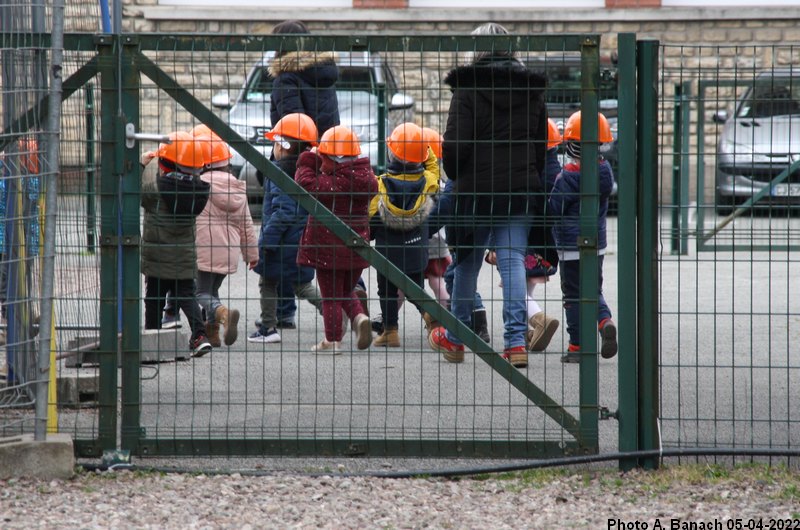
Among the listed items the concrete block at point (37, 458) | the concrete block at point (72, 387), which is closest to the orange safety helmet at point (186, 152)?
the concrete block at point (72, 387)

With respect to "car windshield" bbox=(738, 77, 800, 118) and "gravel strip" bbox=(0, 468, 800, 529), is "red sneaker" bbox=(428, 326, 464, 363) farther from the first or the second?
"car windshield" bbox=(738, 77, 800, 118)

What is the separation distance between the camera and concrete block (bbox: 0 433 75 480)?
4.78m

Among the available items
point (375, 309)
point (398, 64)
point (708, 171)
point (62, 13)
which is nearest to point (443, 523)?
point (398, 64)

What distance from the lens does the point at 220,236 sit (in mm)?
7086

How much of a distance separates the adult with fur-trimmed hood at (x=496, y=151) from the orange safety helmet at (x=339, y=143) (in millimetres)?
455

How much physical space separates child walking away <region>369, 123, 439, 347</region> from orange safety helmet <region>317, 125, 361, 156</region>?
17cm

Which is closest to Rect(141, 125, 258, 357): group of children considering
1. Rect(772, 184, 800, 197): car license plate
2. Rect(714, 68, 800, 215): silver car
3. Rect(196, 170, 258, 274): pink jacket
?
Rect(196, 170, 258, 274): pink jacket

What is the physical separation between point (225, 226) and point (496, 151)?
1787 mm

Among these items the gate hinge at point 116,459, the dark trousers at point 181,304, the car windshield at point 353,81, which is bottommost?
the gate hinge at point 116,459

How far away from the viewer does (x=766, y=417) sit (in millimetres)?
5953

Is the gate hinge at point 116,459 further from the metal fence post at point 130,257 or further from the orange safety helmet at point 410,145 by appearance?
the orange safety helmet at point 410,145

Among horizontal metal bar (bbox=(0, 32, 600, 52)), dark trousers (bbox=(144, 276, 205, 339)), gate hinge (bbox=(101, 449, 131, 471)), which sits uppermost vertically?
horizontal metal bar (bbox=(0, 32, 600, 52))

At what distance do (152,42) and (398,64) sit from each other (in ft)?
3.41

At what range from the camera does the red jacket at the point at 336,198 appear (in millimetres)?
5367
